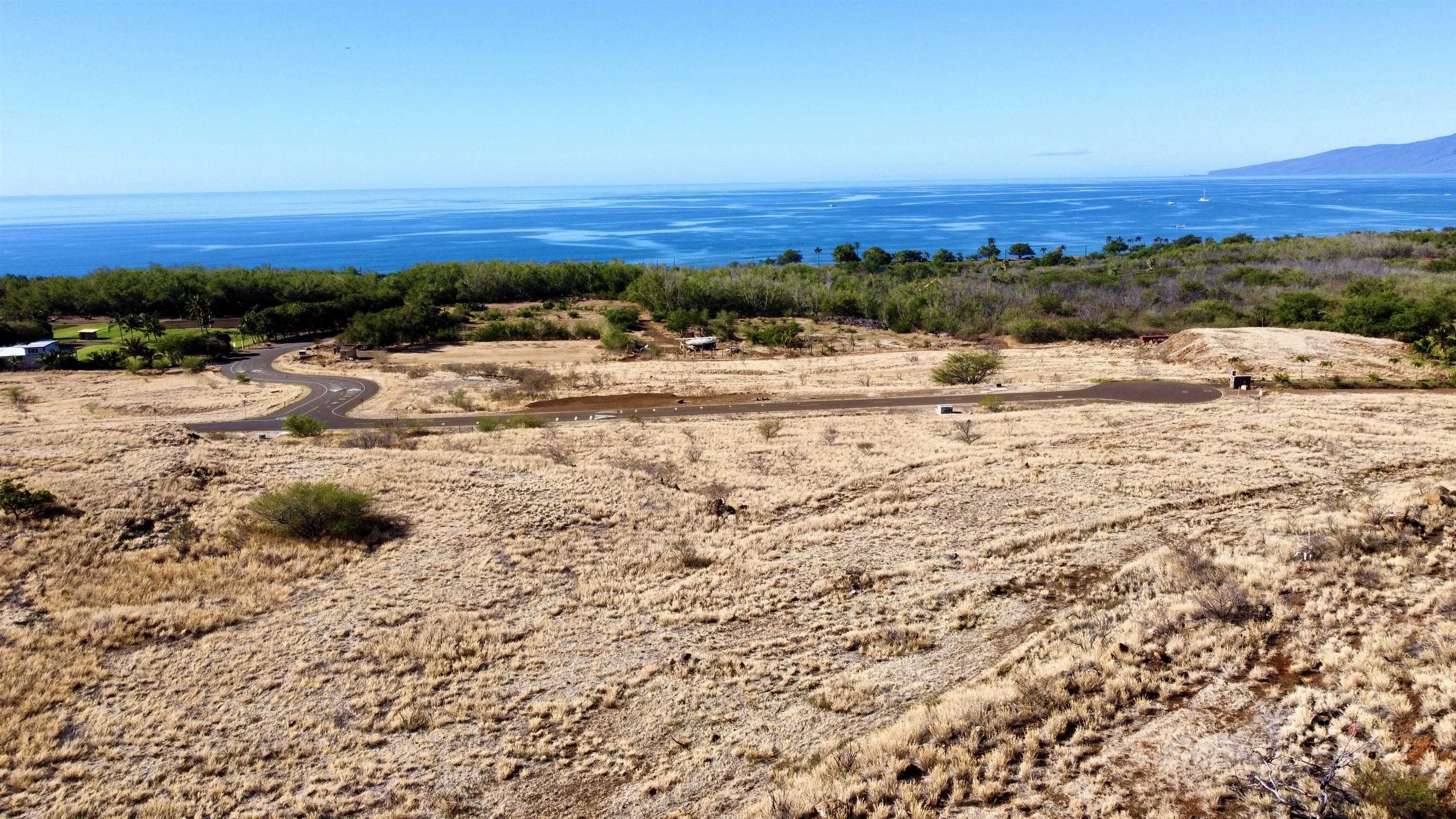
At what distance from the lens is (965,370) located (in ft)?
152

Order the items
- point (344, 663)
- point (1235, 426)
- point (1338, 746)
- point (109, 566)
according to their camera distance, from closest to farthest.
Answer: point (1338, 746), point (344, 663), point (109, 566), point (1235, 426)

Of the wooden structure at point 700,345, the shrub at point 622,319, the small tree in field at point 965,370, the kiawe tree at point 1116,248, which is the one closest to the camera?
the small tree in field at point 965,370

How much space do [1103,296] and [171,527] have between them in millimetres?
77471

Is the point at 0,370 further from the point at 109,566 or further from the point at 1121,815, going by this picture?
the point at 1121,815

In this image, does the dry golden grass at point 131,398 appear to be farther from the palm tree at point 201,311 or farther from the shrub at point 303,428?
the palm tree at point 201,311

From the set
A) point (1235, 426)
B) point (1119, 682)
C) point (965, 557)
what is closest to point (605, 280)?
point (1235, 426)

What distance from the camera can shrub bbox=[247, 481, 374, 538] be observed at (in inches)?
808

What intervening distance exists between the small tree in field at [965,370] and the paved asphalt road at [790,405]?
2.71m

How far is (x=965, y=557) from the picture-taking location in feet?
Answer: 61.3

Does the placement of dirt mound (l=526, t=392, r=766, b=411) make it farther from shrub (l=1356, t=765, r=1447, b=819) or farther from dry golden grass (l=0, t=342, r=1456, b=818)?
shrub (l=1356, t=765, r=1447, b=819)

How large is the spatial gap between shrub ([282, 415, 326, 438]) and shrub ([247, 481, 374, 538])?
15.6 metres

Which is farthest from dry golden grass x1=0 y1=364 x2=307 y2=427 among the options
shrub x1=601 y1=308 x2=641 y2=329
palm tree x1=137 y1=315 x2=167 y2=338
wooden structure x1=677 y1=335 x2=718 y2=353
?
shrub x1=601 y1=308 x2=641 y2=329

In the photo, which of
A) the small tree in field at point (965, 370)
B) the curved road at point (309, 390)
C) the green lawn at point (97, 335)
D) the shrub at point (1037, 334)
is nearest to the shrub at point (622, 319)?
the curved road at point (309, 390)

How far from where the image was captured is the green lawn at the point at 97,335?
67688 millimetres
